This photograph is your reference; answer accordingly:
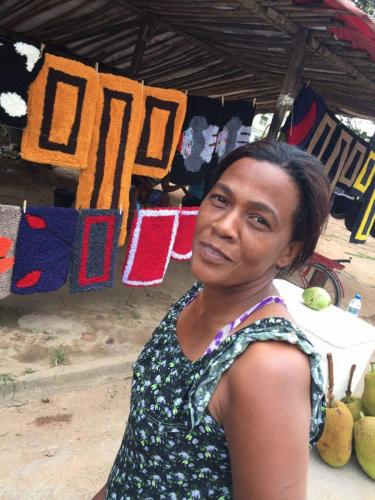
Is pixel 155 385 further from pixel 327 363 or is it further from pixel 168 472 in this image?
pixel 327 363

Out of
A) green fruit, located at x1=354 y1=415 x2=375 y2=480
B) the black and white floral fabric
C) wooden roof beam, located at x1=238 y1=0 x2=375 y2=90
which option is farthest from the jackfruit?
the black and white floral fabric

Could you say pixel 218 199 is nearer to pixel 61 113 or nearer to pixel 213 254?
pixel 213 254

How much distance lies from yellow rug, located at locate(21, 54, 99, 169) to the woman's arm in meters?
2.63

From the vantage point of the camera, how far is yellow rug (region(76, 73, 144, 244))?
3172mm

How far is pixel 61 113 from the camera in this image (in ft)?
9.65

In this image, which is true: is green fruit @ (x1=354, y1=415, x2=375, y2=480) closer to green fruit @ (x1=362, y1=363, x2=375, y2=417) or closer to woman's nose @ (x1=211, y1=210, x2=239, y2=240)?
green fruit @ (x1=362, y1=363, x2=375, y2=417)

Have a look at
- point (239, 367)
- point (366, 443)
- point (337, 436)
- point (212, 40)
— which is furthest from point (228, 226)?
point (212, 40)

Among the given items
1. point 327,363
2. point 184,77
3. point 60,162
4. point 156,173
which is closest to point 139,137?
point 156,173

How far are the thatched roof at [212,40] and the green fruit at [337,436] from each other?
2.39 meters

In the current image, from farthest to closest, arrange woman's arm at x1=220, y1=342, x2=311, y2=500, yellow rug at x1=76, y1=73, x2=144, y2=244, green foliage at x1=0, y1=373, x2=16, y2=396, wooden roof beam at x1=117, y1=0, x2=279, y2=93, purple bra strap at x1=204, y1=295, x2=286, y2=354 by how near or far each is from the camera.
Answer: wooden roof beam at x1=117, y1=0, x2=279, y2=93, yellow rug at x1=76, y1=73, x2=144, y2=244, green foliage at x1=0, y1=373, x2=16, y2=396, purple bra strap at x1=204, y1=295, x2=286, y2=354, woman's arm at x1=220, y1=342, x2=311, y2=500

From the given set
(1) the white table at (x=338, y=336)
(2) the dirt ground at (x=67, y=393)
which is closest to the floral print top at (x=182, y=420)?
(2) the dirt ground at (x=67, y=393)

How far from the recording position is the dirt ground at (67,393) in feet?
7.76

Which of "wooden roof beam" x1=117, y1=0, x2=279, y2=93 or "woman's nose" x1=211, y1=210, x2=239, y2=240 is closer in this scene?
"woman's nose" x1=211, y1=210, x2=239, y2=240

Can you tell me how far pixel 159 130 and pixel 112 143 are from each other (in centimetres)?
49
